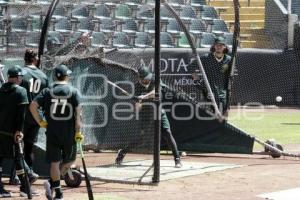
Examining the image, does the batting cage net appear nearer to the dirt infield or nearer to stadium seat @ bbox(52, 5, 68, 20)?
stadium seat @ bbox(52, 5, 68, 20)

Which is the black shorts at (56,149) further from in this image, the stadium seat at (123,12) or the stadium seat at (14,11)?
the stadium seat at (123,12)

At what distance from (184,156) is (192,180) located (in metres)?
2.99

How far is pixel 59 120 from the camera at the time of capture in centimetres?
871

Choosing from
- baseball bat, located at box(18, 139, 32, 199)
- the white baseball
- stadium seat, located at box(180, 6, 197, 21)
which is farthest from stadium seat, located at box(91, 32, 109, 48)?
baseball bat, located at box(18, 139, 32, 199)

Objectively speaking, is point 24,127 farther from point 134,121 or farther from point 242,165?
point 242,165

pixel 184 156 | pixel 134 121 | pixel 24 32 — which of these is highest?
pixel 24 32

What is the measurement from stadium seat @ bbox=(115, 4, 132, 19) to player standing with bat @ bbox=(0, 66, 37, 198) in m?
11.4

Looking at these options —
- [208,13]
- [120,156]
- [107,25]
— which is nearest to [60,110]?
[120,156]

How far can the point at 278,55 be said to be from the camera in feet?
71.6

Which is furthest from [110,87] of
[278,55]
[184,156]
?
[278,55]

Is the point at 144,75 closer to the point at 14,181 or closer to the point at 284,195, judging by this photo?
the point at 14,181

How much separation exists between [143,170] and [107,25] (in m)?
9.50

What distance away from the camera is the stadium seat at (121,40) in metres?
18.7

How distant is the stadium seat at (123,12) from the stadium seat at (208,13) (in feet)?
10.7
